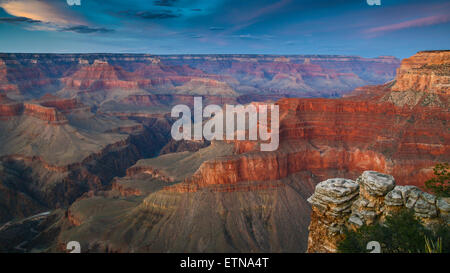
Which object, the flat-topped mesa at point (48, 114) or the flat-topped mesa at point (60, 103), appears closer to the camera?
the flat-topped mesa at point (48, 114)

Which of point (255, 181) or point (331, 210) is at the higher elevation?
point (331, 210)

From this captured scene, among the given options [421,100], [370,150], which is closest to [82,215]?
[370,150]

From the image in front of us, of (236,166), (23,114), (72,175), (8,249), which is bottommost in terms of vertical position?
(8,249)

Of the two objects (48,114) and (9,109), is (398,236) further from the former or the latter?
(9,109)

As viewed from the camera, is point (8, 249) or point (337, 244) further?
point (8, 249)

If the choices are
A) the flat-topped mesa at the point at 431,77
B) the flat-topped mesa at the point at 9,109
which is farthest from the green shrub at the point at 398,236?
the flat-topped mesa at the point at 9,109

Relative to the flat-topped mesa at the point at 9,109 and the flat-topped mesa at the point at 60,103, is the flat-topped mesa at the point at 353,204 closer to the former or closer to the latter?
the flat-topped mesa at the point at 60,103

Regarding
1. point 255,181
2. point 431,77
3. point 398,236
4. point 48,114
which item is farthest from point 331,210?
point 48,114

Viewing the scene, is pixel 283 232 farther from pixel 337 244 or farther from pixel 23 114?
pixel 23 114

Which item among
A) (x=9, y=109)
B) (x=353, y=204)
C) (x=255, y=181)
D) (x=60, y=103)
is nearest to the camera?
(x=353, y=204)
